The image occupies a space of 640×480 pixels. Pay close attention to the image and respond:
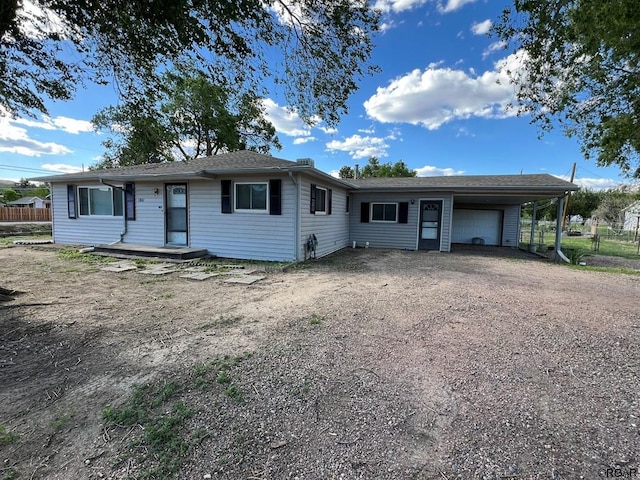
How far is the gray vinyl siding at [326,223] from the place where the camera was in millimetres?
8375

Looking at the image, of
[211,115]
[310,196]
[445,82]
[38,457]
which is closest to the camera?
[38,457]

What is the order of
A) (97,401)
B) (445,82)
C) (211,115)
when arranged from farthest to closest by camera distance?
1. (211,115)
2. (445,82)
3. (97,401)

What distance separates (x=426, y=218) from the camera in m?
11.6

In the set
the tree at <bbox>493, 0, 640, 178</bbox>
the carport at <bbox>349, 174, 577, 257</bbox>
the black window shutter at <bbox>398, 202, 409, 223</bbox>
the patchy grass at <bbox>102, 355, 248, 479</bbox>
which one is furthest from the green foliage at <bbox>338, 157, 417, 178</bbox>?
the patchy grass at <bbox>102, 355, 248, 479</bbox>

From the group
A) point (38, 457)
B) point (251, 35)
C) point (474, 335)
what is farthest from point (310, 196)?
point (38, 457)

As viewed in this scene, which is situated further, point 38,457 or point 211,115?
point 211,115

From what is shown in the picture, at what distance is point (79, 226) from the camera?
1097 centimetres

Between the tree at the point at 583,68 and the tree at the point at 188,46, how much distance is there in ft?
7.38

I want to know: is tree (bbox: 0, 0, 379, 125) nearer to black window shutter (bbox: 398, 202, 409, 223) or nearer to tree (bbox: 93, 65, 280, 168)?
black window shutter (bbox: 398, 202, 409, 223)

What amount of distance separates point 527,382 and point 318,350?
5.83 ft

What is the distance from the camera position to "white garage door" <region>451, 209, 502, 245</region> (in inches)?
571

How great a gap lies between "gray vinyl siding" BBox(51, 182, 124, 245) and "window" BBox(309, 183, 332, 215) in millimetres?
6450

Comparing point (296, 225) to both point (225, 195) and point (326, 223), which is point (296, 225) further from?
point (225, 195)

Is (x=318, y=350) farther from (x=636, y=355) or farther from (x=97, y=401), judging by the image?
(x=636, y=355)
